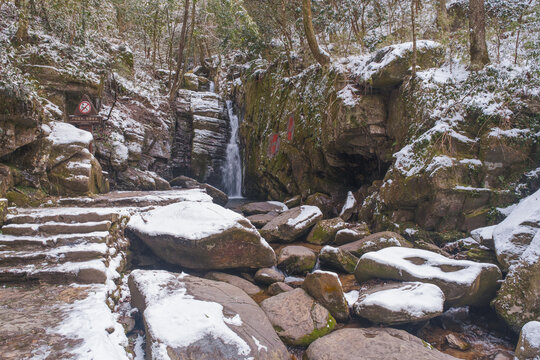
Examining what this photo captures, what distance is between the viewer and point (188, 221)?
497 cm

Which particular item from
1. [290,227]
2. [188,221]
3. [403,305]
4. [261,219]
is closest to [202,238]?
[188,221]

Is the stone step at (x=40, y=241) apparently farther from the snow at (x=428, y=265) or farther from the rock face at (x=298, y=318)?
the snow at (x=428, y=265)

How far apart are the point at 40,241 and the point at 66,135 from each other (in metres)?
3.88

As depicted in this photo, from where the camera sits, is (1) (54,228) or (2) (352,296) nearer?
(1) (54,228)

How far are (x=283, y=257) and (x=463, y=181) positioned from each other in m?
4.02

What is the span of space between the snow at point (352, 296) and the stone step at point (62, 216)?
3.87 metres

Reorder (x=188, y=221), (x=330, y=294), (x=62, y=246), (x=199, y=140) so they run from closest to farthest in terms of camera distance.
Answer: (x=62, y=246) < (x=330, y=294) < (x=188, y=221) < (x=199, y=140)

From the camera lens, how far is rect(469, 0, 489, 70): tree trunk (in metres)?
7.00

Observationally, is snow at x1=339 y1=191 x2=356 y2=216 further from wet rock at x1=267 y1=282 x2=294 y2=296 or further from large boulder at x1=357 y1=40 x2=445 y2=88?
wet rock at x1=267 y1=282 x2=294 y2=296

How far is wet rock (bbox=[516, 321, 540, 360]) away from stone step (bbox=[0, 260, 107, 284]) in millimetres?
4642

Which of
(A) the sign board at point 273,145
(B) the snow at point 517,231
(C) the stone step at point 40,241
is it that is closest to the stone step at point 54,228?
(C) the stone step at point 40,241

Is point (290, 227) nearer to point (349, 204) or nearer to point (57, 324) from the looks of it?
point (349, 204)

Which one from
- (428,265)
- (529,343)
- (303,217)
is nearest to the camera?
(529,343)

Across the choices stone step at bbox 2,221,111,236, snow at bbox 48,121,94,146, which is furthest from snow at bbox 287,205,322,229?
snow at bbox 48,121,94,146
